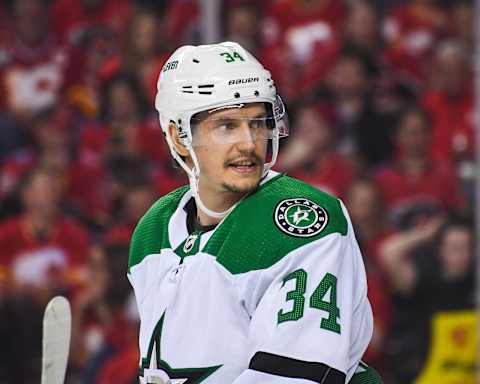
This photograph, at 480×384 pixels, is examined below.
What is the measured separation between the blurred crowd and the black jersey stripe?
9.67ft

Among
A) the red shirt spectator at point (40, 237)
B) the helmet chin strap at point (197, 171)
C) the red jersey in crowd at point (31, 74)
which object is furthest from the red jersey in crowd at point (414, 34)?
the helmet chin strap at point (197, 171)

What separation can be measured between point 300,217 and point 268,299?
0.20 metres

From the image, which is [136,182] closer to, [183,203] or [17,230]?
[17,230]

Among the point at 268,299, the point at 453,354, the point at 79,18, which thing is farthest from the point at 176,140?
the point at 79,18

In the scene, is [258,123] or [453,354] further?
[453,354]

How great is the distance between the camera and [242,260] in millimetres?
2861

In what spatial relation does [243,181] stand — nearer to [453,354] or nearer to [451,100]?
[453,354]

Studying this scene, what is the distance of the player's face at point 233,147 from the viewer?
2984 mm

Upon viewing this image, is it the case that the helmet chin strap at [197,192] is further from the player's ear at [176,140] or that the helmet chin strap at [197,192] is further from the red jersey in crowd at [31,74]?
the red jersey in crowd at [31,74]

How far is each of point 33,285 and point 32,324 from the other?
0.69ft

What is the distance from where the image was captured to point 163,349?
9.96ft

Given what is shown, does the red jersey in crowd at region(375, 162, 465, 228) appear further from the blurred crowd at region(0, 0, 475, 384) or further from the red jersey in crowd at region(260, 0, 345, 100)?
the red jersey in crowd at region(260, 0, 345, 100)

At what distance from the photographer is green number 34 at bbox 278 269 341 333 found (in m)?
2.77

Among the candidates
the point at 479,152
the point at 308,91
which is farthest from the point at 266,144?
the point at 308,91
